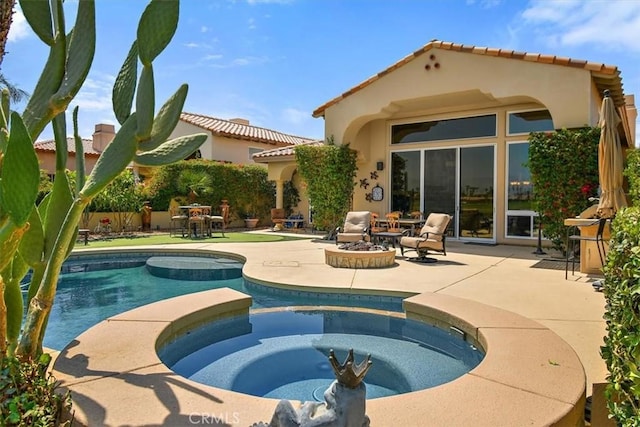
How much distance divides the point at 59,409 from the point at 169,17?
2.63 m

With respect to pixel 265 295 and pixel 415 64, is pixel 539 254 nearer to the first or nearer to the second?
pixel 415 64

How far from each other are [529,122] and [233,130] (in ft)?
57.8

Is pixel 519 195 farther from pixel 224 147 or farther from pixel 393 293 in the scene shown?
pixel 224 147

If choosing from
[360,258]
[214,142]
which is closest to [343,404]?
[360,258]

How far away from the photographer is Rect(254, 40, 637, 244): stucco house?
35.8 feet

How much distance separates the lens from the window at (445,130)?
547 inches

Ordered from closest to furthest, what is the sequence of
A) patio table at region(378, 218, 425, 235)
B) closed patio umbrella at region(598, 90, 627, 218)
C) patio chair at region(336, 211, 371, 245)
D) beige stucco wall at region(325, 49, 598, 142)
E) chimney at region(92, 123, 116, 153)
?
closed patio umbrella at region(598, 90, 627, 218) → beige stucco wall at region(325, 49, 598, 142) → patio chair at region(336, 211, 371, 245) → patio table at region(378, 218, 425, 235) → chimney at region(92, 123, 116, 153)

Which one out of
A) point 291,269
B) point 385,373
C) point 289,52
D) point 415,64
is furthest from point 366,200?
point 385,373

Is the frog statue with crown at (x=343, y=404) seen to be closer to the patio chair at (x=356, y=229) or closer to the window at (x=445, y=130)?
the patio chair at (x=356, y=229)

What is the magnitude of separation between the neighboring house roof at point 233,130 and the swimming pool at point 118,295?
14.6 meters

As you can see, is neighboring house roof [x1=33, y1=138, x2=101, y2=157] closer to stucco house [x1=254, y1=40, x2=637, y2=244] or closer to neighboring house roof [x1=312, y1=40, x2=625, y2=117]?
stucco house [x1=254, y1=40, x2=637, y2=244]

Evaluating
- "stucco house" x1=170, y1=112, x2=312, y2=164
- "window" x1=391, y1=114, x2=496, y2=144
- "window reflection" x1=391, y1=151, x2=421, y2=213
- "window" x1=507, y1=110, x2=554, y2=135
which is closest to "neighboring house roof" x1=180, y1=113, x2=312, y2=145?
"stucco house" x1=170, y1=112, x2=312, y2=164

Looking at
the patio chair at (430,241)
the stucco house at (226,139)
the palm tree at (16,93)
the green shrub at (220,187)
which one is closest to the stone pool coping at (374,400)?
the patio chair at (430,241)
